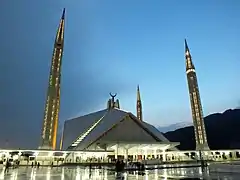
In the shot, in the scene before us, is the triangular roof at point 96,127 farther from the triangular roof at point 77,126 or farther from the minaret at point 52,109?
the minaret at point 52,109

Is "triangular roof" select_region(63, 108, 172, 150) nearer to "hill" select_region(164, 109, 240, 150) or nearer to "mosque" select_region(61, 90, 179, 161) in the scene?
"mosque" select_region(61, 90, 179, 161)

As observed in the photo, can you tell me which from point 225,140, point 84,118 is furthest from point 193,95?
point 225,140

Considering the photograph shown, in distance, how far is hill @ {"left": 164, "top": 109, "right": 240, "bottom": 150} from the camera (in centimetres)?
8219

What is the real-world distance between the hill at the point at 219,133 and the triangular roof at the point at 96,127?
46.3m

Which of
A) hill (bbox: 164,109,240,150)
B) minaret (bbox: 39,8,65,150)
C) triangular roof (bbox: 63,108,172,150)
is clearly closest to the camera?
minaret (bbox: 39,8,65,150)

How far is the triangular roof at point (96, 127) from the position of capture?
39.3 metres

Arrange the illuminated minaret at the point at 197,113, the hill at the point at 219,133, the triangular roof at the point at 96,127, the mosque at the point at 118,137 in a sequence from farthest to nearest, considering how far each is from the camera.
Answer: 1. the hill at the point at 219,133
2. the illuminated minaret at the point at 197,113
3. the triangular roof at the point at 96,127
4. the mosque at the point at 118,137

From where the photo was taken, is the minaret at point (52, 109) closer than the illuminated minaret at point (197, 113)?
Yes

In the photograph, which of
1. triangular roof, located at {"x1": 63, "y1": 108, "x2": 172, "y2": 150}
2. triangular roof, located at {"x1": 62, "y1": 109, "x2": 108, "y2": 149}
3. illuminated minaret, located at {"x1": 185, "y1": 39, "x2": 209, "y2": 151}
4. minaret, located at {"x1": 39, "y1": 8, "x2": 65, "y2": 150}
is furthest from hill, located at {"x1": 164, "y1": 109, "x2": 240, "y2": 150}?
minaret, located at {"x1": 39, "y1": 8, "x2": 65, "y2": 150}

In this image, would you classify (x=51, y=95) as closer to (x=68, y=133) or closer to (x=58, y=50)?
(x=58, y=50)

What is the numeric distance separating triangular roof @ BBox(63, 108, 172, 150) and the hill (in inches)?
1821

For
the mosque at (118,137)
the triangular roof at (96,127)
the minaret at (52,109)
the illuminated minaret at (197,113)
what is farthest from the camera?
the illuminated minaret at (197,113)

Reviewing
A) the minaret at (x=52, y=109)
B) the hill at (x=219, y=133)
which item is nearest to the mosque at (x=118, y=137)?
the minaret at (x=52, y=109)

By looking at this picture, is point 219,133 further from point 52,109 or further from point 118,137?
point 52,109
